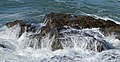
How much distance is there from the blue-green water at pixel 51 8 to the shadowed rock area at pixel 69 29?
139 inches

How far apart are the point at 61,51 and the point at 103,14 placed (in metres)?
8.13

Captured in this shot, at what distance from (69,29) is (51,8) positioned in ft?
25.1

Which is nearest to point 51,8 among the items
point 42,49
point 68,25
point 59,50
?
point 68,25

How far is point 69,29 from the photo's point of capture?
14.9 m

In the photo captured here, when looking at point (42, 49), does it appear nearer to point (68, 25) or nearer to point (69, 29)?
point (69, 29)

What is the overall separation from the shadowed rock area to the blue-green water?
3.54 metres

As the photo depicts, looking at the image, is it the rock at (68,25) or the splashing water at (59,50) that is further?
the rock at (68,25)

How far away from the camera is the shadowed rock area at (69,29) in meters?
13.9

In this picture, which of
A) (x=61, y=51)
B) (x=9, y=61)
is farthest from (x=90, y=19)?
(x=9, y=61)

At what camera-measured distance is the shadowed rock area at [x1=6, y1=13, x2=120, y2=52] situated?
1394 cm

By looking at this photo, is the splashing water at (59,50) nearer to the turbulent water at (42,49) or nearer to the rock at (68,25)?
the turbulent water at (42,49)

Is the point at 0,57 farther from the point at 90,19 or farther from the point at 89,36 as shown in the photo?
the point at 90,19

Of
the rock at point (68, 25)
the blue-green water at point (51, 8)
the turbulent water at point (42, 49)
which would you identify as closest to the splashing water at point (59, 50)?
the turbulent water at point (42, 49)

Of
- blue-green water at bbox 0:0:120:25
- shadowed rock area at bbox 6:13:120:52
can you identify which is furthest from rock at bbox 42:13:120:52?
blue-green water at bbox 0:0:120:25
